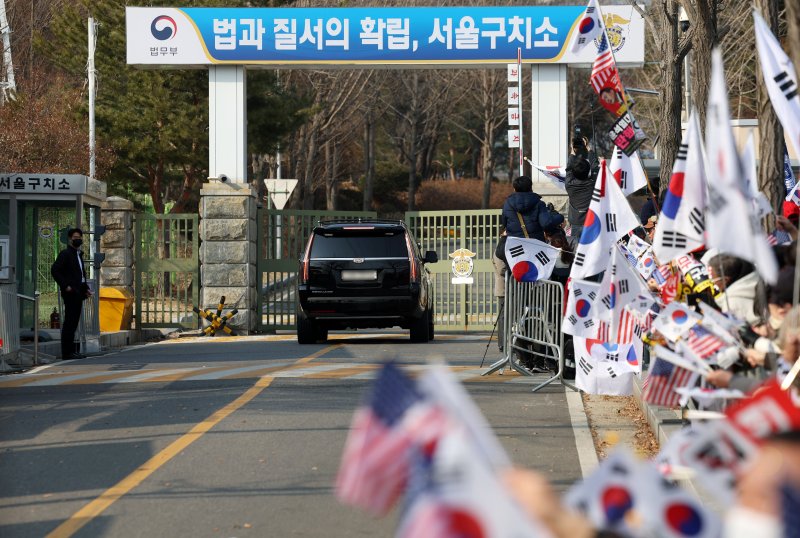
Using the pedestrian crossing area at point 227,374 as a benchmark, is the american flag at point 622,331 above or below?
above

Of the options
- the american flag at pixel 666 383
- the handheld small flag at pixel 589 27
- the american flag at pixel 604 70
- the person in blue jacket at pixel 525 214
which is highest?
the handheld small flag at pixel 589 27

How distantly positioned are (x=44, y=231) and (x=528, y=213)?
955 cm

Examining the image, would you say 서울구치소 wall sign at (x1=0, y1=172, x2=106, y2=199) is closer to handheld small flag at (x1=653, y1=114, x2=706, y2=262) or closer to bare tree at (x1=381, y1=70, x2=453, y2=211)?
handheld small flag at (x1=653, y1=114, x2=706, y2=262)

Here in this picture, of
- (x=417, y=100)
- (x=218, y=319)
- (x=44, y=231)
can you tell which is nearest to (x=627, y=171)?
(x=44, y=231)

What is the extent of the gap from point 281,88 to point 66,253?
2459 centimetres

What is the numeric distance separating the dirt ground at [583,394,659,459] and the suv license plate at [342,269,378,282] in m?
7.13

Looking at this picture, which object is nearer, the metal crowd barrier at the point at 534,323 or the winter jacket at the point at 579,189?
the metal crowd barrier at the point at 534,323

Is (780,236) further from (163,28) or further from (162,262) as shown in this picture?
(162,262)

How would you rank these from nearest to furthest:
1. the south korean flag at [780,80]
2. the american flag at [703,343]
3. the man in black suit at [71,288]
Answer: the american flag at [703,343], the south korean flag at [780,80], the man in black suit at [71,288]

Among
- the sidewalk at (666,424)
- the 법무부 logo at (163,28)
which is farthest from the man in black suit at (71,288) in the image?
the sidewalk at (666,424)

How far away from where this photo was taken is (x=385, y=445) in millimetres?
3404

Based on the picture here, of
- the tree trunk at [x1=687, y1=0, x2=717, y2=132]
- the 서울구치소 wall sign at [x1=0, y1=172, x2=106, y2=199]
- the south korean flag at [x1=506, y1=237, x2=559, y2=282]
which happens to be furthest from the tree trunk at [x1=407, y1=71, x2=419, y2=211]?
the south korean flag at [x1=506, y1=237, x2=559, y2=282]

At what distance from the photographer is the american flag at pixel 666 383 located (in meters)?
7.53

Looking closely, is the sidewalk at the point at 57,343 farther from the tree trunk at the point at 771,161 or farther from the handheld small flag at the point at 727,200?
the handheld small flag at the point at 727,200
